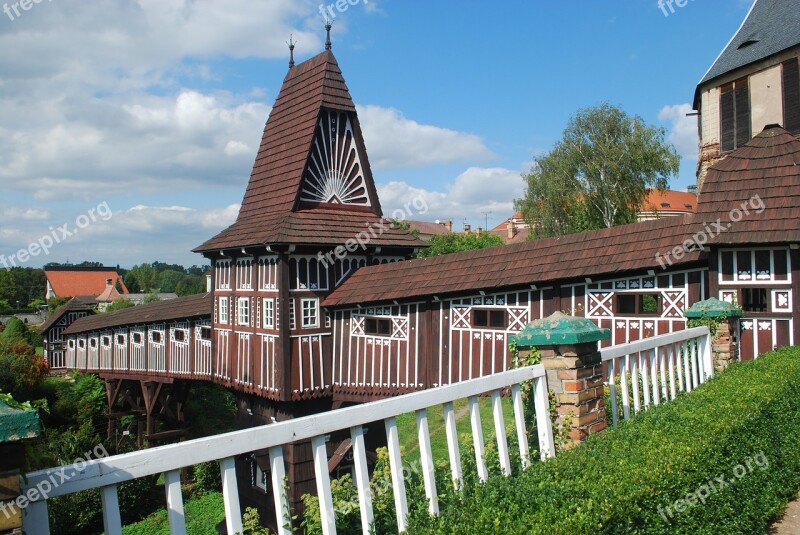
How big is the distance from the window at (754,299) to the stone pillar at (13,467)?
372 inches

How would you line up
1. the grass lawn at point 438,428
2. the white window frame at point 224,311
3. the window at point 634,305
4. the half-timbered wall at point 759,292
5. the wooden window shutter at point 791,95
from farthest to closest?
the wooden window shutter at point 791,95 → the white window frame at point 224,311 → the grass lawn at point 438,428 → the window at point 634,305 → the half-timbered wall at point 759,292

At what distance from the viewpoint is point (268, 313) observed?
15297mm

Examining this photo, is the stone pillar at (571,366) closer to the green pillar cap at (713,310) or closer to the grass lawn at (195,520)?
the green pillar cap at (713,310)

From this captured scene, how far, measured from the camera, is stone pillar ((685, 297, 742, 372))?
733cm

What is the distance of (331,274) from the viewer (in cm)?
1547

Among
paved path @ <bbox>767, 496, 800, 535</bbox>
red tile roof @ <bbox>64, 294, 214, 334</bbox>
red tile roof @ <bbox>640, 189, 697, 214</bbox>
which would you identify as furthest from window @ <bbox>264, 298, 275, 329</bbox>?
red tile roof @ <bbox>640, 189, 697, 214</bbox>

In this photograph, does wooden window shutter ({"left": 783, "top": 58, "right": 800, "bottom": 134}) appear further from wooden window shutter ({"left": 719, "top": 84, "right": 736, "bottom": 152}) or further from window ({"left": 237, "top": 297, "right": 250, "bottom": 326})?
window ({"left": 237, "top": 297, "right": 250, "bottom": 326})

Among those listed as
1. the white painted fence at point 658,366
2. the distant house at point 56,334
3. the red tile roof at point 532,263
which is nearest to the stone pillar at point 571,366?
the white painted fence at point 658,366

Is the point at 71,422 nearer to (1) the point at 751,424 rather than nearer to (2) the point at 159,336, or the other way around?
(2) the point at 159,336

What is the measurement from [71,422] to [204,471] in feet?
25.7

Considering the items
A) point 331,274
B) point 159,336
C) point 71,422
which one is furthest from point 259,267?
point 71,422

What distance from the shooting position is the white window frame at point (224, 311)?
17375mm

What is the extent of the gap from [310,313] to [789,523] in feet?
38.8

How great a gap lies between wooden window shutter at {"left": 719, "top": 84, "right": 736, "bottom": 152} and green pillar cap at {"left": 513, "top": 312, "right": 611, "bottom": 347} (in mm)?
22730
